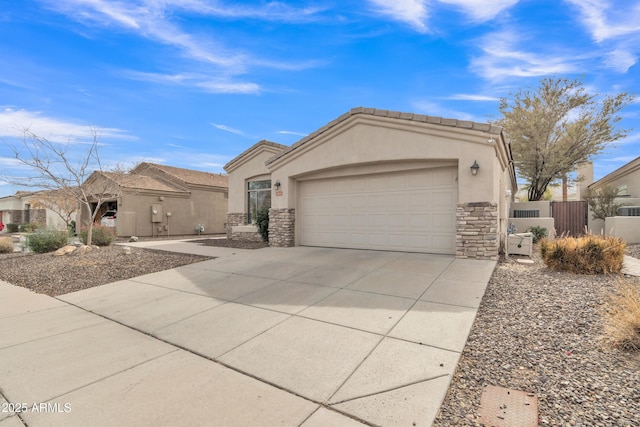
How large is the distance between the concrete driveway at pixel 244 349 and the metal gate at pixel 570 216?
38.6 ft

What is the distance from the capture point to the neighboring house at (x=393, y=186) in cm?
764

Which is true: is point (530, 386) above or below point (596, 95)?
below

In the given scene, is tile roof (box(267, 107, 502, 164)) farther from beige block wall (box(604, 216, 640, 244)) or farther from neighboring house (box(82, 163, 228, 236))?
neighboring house (box(82, 163, 228, 236))

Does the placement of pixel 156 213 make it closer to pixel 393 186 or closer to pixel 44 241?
pixel 44 241

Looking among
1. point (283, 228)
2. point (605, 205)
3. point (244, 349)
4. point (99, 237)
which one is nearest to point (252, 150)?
point (283, 228)

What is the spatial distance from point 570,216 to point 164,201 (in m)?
22.1

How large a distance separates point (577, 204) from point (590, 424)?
53.0ft

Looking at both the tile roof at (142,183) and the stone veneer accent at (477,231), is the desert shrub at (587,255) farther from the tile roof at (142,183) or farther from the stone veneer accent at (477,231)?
the tile roof at (142,183)

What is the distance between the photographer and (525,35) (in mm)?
7980

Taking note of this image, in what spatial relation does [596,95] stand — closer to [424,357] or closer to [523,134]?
[523,134]

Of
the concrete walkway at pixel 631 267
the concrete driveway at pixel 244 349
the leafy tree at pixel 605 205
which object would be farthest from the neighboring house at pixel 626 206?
the concrete driveway at pixel 244 349

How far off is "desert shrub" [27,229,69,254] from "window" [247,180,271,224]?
7196mm

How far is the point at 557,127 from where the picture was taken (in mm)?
17578

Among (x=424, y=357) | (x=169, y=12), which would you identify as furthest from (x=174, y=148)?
(x=424, y=357)
